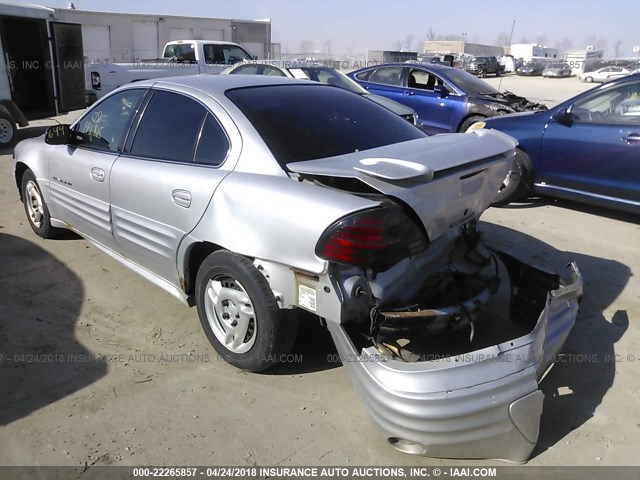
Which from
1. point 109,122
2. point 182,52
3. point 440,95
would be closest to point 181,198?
point 109,122

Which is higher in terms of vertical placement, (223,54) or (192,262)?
(223,54)

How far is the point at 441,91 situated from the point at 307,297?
7.45 m

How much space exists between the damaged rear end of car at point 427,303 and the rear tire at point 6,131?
8933 mm

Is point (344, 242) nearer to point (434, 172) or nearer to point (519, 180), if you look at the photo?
point (434, 172)

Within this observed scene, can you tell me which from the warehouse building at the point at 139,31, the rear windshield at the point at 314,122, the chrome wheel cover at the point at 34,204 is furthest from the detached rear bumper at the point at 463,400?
the warehouse building at the point at 139,31

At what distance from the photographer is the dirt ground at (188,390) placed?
253 cm

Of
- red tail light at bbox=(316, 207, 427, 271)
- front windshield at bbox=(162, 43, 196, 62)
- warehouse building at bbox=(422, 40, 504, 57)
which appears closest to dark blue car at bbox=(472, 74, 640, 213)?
red tail light at bbox=(316, 207, 427, 271)

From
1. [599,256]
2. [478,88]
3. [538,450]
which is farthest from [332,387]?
[478,88]

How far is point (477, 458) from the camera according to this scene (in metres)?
2.38

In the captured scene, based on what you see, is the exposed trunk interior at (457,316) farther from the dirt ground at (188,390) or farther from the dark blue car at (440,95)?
the dark blue car at (440,95)

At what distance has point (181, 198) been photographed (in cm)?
310

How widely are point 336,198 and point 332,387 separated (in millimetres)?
1165

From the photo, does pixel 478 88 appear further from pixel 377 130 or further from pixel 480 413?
pixel 480 413

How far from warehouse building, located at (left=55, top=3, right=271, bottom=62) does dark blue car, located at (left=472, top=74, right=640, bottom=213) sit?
96.4 feet
